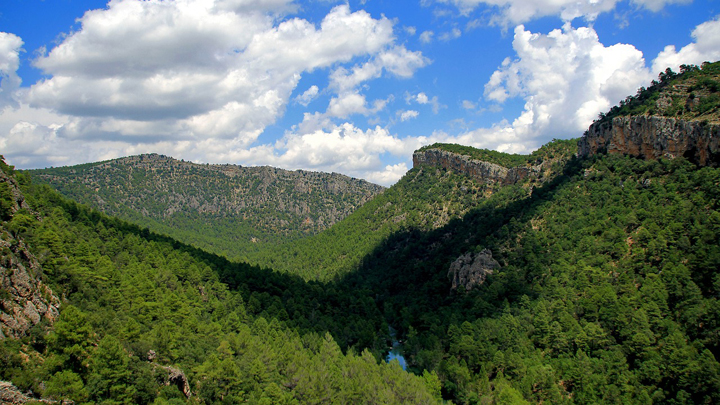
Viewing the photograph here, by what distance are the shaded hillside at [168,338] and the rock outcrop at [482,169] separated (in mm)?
95108

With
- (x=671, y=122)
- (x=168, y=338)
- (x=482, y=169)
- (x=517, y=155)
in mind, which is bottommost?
(x=168, y=338)

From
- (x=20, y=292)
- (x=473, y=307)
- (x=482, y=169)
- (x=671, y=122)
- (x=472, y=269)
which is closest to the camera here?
(x=20, y=292)

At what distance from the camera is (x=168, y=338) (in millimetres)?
45781

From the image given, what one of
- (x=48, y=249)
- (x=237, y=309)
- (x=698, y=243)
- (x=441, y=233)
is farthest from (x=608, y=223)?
(x=48, y=249)

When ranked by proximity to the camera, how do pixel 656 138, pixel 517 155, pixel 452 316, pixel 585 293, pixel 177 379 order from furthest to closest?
1. pixel 517 155
2. pixel 656 138
3. pixel 452 316
4. pixel 585 293
5. pixel 177 379

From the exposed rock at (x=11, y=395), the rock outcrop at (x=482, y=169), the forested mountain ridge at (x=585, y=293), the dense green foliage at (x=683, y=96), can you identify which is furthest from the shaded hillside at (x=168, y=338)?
the rock outcrop at (x=482, y=169)

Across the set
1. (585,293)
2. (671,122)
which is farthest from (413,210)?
(585,293)

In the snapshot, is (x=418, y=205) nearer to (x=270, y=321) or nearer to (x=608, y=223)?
(x=608, y=223)

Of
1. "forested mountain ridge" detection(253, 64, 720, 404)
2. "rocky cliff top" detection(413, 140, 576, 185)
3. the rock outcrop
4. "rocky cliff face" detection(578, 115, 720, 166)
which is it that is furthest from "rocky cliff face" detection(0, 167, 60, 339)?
the rock outcrop

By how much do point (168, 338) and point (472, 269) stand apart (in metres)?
70.5

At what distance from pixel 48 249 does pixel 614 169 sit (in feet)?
378

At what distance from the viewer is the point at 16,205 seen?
54031mm

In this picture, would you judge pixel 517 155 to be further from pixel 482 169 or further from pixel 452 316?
pixel 452 316

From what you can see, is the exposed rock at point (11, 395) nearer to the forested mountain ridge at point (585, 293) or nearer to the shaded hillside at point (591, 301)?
the forested mountain ridge at point (585, 293)
